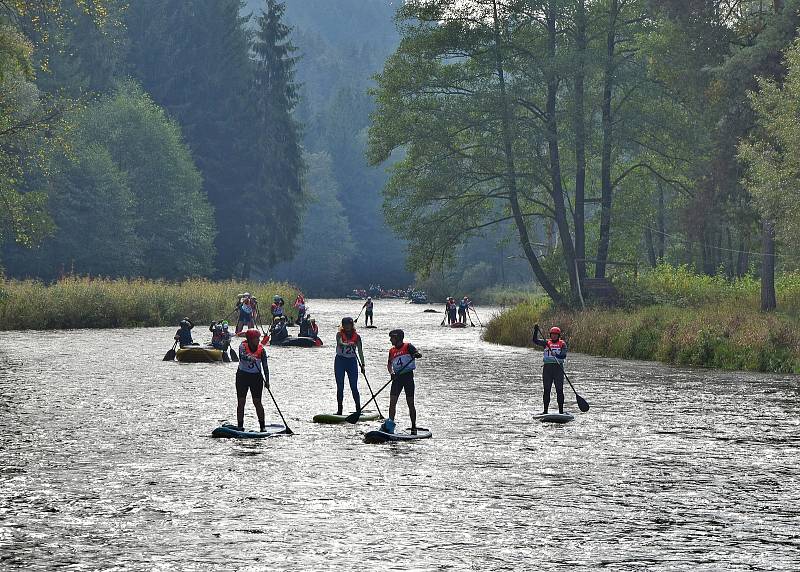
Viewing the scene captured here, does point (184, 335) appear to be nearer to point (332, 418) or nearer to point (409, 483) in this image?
point (332, 418)

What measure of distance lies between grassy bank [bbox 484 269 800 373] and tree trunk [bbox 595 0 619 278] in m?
2.56

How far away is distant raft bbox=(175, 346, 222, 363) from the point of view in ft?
119

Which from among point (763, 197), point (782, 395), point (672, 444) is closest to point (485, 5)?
point (763, 197)

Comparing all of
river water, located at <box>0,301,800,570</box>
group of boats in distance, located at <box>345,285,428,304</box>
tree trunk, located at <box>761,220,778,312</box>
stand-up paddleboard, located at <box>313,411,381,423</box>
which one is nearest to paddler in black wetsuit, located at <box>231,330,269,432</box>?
river water, located at <box>0,301,800,570</box>

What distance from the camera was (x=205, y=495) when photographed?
45.9ft

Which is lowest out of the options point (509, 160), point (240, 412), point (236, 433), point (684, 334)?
point (236, 433)

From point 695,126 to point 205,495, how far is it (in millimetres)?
42901

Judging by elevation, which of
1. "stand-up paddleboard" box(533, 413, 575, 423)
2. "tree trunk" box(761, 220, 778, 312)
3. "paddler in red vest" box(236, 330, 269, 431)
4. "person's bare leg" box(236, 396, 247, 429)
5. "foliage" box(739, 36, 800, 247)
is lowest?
"stand-up paddleboard" box(533, 413, 575, 423)

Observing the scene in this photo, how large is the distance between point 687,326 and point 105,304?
1276 inches

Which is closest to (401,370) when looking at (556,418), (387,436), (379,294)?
(387,436)

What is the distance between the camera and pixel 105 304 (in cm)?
5912

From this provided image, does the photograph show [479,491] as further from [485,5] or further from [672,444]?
[485,5]

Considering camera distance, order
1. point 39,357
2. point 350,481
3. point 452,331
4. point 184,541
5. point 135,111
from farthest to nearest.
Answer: point 135,111
point 452,331
point 39,357
point 350,481
point 184,541

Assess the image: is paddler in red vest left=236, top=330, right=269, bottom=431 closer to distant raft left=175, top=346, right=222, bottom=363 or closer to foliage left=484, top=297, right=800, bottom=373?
distant raft left=175, top=346, right=222, bottom=363
